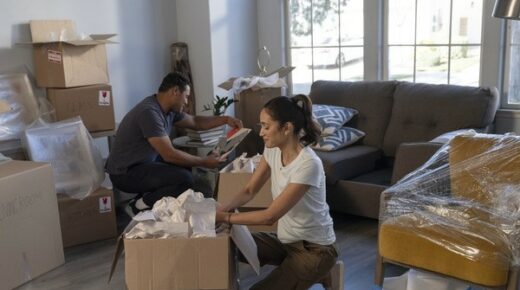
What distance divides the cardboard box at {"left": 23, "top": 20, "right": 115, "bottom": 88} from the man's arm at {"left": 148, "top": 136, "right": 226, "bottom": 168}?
2.06 ft

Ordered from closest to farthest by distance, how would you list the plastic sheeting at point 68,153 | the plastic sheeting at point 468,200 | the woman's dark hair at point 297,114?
the woman's dark hair at point 297,114
the plastic sheeting at point 468,200
the plastic sheeting at point 68,153

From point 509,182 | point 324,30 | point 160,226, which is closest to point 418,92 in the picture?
point 324,30

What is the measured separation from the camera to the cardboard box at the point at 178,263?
196 centimetres

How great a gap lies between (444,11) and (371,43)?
596mm

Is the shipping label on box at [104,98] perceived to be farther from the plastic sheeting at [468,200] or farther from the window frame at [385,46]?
the plastic sheeting at [468,200]

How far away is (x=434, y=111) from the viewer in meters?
3.73

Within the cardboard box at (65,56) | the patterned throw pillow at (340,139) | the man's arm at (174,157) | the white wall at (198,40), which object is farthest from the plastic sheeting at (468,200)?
the white wall at (198,40)

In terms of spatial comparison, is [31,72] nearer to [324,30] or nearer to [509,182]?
[324,30]

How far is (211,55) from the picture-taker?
4.57 metres

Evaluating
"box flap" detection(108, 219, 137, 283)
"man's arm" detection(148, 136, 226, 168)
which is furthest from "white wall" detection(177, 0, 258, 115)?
"box flap" detection(108, 219, 137, 283)

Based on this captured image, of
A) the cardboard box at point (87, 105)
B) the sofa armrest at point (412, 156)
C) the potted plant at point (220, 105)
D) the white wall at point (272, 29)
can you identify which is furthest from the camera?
the white wall at point (272, 29)

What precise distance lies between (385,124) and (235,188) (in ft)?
4.76

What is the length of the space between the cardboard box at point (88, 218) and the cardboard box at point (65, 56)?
0.71 metres

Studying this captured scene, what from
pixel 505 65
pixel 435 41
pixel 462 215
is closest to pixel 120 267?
pixel 462 215
